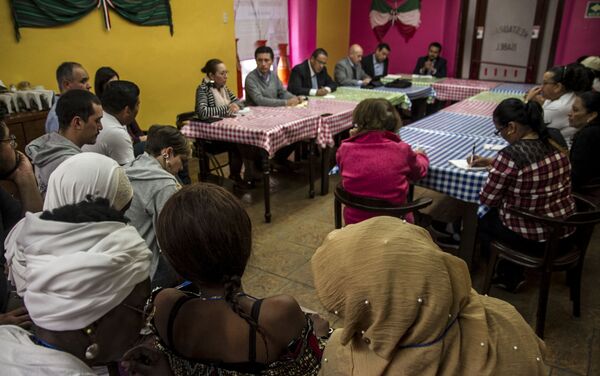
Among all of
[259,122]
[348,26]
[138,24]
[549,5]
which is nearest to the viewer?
[259,122]

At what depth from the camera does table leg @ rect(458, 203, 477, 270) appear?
2.45m

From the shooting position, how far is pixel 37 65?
4.09 metres

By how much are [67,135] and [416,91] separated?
14.4ft

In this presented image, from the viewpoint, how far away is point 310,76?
530 centimetres

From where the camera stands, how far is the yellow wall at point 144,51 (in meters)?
3.99

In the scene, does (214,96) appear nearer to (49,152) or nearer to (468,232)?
(49,152)

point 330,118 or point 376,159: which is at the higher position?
point 376,159

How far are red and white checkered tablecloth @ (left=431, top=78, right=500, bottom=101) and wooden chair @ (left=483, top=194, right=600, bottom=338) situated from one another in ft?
12.8

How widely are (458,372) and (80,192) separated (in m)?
1.21

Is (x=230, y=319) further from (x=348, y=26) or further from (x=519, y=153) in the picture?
(x=348, y=26)

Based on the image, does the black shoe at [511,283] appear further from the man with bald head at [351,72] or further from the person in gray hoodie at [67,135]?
the man with bald head at [351,72]

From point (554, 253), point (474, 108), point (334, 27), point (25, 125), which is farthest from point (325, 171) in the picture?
point (334, 27)

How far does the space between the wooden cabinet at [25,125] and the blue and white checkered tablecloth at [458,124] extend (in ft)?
10.5

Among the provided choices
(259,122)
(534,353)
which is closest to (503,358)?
(534,353)
